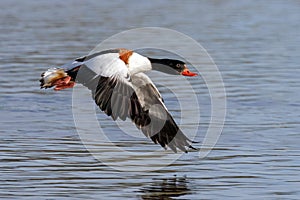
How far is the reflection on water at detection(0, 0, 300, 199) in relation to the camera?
27.0ft

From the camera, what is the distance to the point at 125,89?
8.61 meters

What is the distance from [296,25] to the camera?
71.6ft

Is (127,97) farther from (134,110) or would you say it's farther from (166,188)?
(166,188)

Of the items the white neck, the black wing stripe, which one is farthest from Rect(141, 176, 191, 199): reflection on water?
the white neck

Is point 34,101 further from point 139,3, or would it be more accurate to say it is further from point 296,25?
point 139,3

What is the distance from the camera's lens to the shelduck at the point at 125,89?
28.1 feet

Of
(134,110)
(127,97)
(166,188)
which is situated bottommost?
(166,188)

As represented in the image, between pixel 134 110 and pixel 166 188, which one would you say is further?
pixel 134 110

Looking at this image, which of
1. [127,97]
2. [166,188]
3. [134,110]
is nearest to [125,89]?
[127,97]

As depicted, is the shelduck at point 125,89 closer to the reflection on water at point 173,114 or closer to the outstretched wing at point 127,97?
the outstretched wing at point 127,97

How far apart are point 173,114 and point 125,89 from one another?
329 centimetres

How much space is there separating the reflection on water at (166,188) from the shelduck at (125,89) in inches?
23.3

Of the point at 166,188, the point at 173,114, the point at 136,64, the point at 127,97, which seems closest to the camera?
the point at 166,188

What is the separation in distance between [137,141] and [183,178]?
5.84 feet
